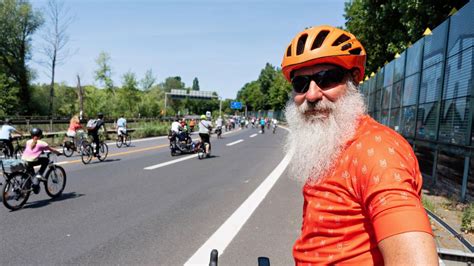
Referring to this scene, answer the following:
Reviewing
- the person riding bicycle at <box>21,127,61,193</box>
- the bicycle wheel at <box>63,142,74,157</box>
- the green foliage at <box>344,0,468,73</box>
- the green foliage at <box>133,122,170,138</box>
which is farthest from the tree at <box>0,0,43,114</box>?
the person riding bicycle at <box>21,127,61,193</box>

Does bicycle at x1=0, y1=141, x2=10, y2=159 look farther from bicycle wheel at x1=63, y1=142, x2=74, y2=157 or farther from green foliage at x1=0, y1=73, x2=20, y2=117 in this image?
green foliage at x1=0, y1=73, x2=20, y2=117

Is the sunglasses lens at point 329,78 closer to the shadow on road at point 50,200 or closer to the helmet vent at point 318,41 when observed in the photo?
the helmet vent at point 318,41

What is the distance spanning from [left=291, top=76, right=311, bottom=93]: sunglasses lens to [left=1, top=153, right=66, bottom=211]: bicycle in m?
7.08

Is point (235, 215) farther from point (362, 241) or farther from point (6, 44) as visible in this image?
point (6, 44)

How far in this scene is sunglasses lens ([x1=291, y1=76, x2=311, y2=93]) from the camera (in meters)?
1.81

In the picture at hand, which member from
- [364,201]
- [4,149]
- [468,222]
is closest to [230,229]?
[468,222]

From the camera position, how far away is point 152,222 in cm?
618

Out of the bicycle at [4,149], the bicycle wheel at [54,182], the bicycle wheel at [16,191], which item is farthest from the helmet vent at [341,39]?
the bicycle at [4,149]

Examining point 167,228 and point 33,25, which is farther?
point 33,25

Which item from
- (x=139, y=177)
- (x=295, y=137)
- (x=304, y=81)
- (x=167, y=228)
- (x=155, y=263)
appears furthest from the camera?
(x=139, y=177)

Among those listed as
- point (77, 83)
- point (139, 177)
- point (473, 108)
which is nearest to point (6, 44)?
point (77, 83)

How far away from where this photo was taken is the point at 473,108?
20.3 feet

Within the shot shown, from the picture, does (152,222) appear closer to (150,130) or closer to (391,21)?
(391,21)

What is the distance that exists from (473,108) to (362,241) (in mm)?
5955
